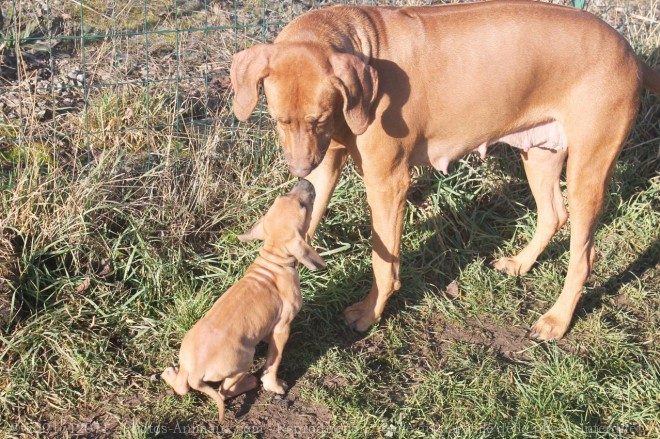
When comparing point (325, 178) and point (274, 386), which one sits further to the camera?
point (325, 178)

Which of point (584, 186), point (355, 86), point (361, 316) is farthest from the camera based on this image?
point (361, 316)

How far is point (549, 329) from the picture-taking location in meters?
5.14

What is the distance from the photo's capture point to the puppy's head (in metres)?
4.35

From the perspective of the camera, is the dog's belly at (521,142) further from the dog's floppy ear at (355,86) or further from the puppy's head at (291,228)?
the puppy's head at (291,228)

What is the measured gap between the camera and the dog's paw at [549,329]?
16.8 feet

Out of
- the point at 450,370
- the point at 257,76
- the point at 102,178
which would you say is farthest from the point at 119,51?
the point at 450,370

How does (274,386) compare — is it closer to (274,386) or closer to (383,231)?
(274,386)

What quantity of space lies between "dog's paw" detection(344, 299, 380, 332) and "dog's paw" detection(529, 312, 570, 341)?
100cm

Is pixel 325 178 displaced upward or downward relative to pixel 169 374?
upward

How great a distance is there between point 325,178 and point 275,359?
1.23m

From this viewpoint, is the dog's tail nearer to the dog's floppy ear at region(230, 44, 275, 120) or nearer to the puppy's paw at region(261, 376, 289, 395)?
the dog's floppy ear at region(230, 44, 275, 120)

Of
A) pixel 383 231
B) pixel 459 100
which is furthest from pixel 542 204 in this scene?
pixel 383 231

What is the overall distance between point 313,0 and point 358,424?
424cm

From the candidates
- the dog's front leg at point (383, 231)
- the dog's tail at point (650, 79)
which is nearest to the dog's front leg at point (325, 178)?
the dog's front leg at point (383, 231)
